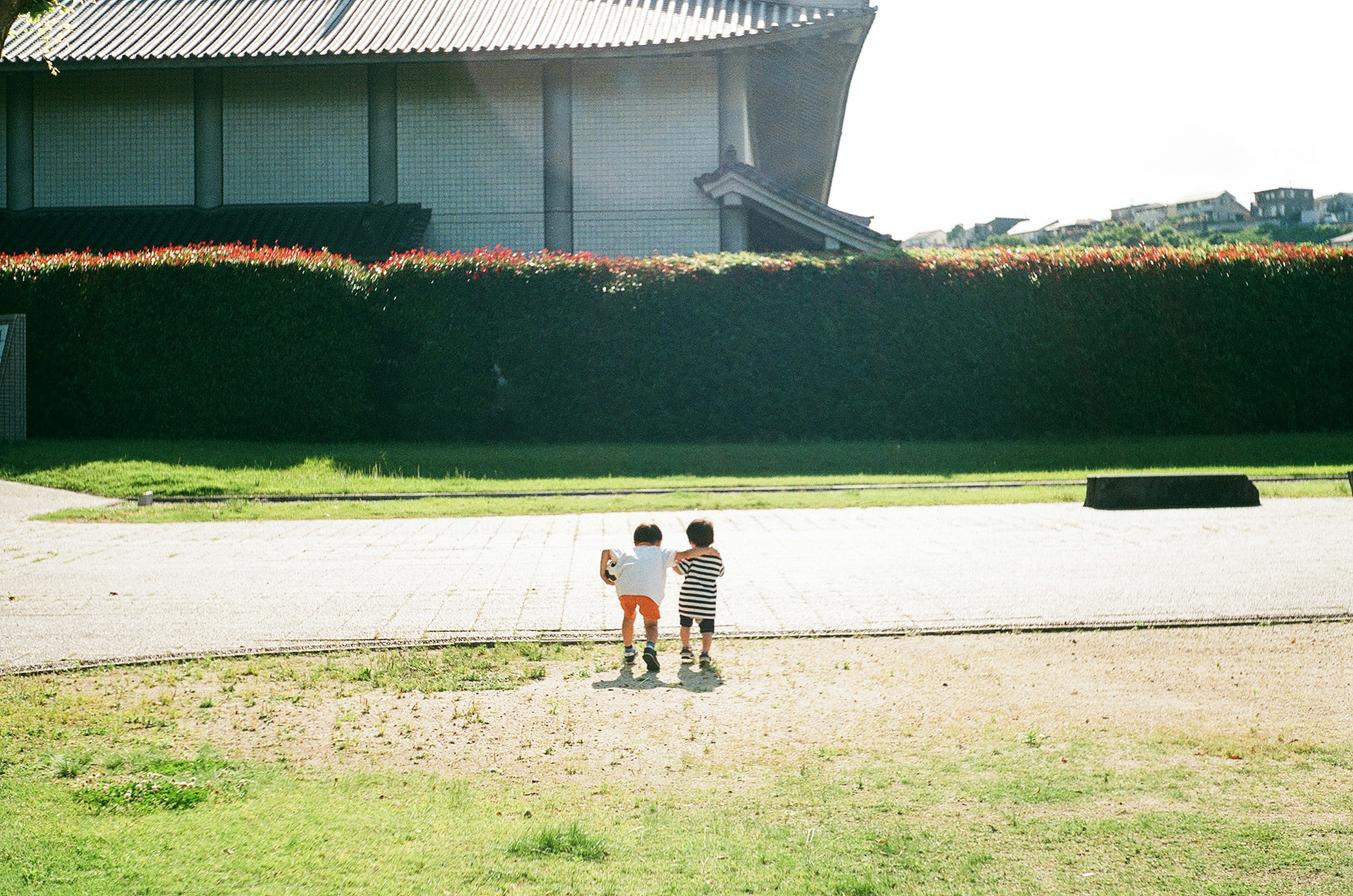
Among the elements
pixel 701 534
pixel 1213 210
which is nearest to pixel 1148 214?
pixel 1213 210

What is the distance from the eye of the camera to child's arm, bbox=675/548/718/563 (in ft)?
21.7

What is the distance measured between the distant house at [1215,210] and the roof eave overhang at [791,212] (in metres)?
136

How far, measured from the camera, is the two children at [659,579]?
254 inches

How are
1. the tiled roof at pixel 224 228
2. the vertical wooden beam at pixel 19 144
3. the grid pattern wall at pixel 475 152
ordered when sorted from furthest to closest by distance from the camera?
the vertical wooden beam at pixel 19 144 < the grid pattern wall at pixel 475 152 < the tiled roof at pixel 224 228

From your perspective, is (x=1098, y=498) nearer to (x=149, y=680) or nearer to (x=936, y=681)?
(x=936, y=681)

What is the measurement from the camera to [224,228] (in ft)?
75.9

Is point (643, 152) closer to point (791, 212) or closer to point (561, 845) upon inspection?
point (791, 212)

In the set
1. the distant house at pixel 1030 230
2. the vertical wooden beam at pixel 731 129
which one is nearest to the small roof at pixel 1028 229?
the distant house at pixel 1030 230

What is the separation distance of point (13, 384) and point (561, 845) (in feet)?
55.3

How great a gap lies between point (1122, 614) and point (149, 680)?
5.71 metres

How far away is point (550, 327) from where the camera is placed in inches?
703

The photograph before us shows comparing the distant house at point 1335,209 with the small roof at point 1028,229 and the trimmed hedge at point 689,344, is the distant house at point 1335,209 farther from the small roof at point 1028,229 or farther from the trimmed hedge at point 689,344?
the trimmed hedge at point 689,344

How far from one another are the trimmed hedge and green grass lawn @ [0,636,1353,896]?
12.6m

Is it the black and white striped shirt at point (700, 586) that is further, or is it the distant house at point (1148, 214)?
the distant house at point (1148, 214)
